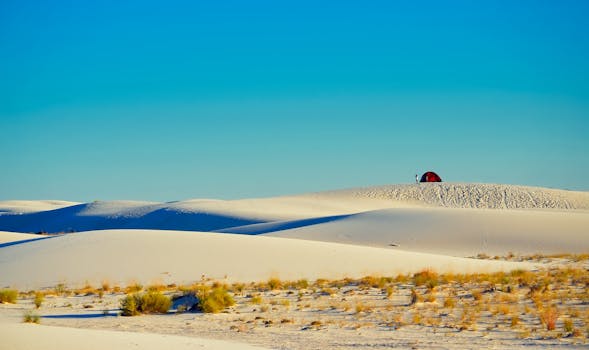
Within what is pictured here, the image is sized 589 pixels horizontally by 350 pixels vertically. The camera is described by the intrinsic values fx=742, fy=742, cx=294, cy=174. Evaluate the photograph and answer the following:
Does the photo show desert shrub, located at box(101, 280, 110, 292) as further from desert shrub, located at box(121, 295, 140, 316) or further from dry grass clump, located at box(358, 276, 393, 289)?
dry grass clump, located at box(358, 276, 393, 289)

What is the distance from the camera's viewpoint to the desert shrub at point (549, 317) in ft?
44.1

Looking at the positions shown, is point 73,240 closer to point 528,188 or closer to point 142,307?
point 142,307

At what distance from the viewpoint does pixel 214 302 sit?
16.4 metres

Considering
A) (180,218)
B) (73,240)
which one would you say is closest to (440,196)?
(180,218)

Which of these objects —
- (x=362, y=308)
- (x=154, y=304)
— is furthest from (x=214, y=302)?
(x=362, y=308)

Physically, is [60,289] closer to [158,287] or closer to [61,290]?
[61,290]

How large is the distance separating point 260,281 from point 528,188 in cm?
8100

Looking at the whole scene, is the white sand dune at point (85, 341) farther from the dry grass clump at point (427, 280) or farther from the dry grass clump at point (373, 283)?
the dry grass clump at point (373, 283)

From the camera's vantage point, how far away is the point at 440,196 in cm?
9281

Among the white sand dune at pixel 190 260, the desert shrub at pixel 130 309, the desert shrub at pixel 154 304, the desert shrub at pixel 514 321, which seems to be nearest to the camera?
the desert shrub at pixel 514 321

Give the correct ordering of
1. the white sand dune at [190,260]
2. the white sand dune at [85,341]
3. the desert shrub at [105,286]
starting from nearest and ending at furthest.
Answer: the white sand dune at [85,341] < the desert shrub at [105,286] < the white sand dune at [190,260]

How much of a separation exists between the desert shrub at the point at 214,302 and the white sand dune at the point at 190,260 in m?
8.07

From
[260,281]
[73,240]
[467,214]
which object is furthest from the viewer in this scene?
[467,214]

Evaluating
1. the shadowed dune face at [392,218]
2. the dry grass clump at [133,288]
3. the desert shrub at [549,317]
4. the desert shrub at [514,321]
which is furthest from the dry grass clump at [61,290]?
the shadowed dune face at [392,218]
